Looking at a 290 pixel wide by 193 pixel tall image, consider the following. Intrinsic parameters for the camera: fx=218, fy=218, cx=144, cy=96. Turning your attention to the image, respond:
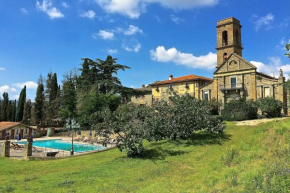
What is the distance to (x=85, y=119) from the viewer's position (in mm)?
38625

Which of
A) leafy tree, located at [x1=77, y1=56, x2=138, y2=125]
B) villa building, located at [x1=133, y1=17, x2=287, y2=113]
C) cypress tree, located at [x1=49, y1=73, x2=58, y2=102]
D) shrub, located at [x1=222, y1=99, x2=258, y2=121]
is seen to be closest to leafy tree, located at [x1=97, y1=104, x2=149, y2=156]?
shrub, located at [x1=222, y1=99, x2=258, y2=121]

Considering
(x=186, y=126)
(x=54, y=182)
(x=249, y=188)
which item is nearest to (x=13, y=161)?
(x=54, y=182)

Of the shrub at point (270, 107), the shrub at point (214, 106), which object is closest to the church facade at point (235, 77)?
the shrub at point (214, 106)

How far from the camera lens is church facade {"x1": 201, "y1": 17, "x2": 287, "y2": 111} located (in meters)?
32.9

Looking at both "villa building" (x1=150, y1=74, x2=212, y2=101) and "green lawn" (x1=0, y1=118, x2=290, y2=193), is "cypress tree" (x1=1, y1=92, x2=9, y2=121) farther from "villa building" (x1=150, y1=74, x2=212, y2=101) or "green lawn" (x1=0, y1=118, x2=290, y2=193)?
"green lawn" (x1=0, y1=118, x2=290, y2=193)

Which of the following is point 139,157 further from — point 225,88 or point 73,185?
point 225,88

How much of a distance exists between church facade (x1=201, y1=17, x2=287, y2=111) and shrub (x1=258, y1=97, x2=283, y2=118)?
378cm

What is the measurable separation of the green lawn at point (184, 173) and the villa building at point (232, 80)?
21.5 metres

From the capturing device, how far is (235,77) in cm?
3638

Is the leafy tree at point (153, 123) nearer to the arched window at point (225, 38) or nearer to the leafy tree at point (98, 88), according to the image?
the leafy tree at point (98, 88)

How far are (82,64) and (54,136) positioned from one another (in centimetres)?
1557

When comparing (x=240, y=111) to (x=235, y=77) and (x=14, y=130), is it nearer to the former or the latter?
(x=235, y=77)

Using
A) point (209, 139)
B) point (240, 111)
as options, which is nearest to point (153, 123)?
point (209, 139)

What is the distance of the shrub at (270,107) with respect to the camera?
2806cm
